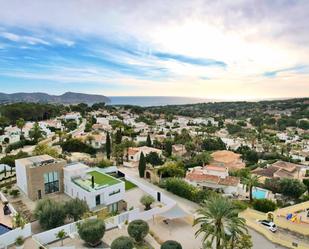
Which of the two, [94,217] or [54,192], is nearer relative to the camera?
[94,217]

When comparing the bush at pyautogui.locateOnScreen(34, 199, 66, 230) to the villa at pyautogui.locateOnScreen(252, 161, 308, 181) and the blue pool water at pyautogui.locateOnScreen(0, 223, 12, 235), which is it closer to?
the blue pool water at pyautogui.locateOnScreen(0, 223, 12, 235)

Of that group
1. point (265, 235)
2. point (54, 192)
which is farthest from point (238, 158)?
point (54, 192)

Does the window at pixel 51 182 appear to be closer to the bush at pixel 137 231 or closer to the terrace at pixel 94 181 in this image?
the terrace at pixel 94 181

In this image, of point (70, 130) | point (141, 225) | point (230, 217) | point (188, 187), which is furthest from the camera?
point (70, 130)

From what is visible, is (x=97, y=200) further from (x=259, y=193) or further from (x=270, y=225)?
(x=259, y=193)

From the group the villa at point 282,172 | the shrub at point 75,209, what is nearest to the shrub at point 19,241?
the shrub at point 75,209

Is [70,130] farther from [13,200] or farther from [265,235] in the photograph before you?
[265,235]
